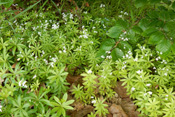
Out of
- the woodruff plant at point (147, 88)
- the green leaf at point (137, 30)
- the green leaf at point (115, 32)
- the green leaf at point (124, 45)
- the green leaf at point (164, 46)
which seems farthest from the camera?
the green leaf at point (124, 45)

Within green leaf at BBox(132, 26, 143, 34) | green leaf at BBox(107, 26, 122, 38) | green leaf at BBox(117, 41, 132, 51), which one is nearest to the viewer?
green leaf at BBox(132, 26, 143, 34)

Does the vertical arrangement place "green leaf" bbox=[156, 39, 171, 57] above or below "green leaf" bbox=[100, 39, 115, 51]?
above

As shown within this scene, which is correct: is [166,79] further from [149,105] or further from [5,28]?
[5,28]

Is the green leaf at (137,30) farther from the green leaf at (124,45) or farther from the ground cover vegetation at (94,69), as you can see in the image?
the green leaf at (124,45)

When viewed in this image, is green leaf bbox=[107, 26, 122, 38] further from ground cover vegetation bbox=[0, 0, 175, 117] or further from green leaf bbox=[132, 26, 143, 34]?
green leaf bbox=[132, 26, 143, 34]

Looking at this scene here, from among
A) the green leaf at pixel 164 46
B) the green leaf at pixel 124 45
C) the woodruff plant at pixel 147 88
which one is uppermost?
the green leaf at pixel 164 46

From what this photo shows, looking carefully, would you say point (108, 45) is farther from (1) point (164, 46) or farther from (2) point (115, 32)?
(1) point (164, 46)

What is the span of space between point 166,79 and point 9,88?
89.1 inches

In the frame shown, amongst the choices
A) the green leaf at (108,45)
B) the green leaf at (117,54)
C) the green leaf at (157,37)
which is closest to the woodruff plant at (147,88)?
the green leaf at (117,54)

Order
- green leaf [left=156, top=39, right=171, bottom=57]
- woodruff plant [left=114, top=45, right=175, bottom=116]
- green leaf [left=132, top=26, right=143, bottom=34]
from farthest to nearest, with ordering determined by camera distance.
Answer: green leaf [left=132, top=26, right=143, bottom=34]
woodruff plant [left=114, top=45, right=175, bottom=116]
green leaf [left=156, top=39, right=171, bottom=57]

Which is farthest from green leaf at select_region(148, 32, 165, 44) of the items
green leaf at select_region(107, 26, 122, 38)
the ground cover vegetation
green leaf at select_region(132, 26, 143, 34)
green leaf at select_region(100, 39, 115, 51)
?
green leaf at select_region(100, 39, 115, 51)

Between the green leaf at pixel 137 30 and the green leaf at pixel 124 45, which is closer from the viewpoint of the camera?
the green leaf at pixel 137 30

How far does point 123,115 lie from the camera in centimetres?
231

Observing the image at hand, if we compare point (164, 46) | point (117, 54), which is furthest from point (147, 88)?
point (164, 46)
